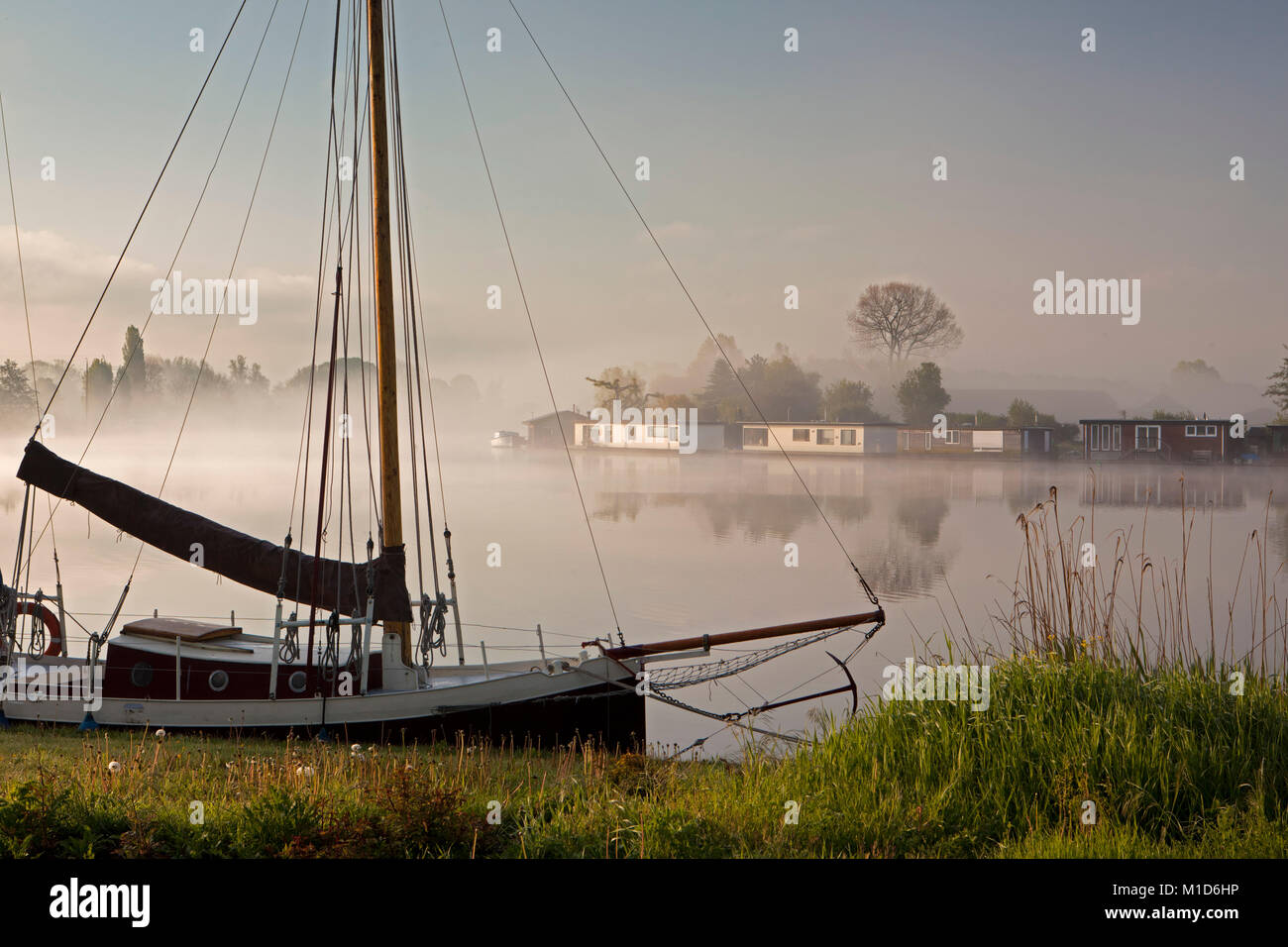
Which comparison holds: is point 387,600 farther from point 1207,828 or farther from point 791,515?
point 791,515

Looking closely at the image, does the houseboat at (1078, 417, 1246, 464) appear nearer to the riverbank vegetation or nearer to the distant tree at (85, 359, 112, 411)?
the riverbank vegetation

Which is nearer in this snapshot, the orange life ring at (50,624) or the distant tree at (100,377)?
the orange life ring at (50,624)

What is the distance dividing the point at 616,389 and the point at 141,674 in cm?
7519

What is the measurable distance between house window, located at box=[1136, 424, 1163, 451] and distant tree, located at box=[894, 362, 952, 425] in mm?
13556

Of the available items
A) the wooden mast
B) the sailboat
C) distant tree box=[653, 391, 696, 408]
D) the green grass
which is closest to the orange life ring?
the sailboat

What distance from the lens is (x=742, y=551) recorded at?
3512 centimetres

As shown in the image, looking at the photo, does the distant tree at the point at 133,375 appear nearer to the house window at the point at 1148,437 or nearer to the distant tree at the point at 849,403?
the distant tree at the point at 849,403

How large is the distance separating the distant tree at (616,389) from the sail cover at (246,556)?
240 ft

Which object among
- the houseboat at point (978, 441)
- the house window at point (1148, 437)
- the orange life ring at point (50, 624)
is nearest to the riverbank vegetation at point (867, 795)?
the orange life ring at point (50, 624)

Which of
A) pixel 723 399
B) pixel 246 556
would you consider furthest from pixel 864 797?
pixel 723 399

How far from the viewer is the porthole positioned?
11539 millimetres

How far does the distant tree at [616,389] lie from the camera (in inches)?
3376
